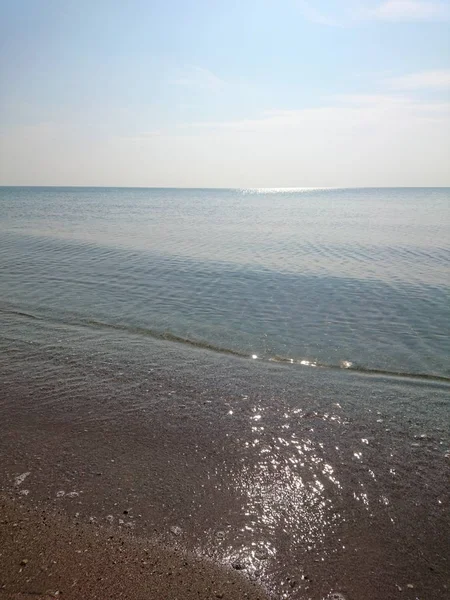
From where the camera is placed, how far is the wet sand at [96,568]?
4.21 metres

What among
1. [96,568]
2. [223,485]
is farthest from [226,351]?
[96,568]

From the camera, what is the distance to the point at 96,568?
14.7ft

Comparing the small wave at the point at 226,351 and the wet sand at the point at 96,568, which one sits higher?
the wet sand at the point at 96,568

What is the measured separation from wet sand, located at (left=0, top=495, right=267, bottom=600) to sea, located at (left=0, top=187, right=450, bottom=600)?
0.24 meters

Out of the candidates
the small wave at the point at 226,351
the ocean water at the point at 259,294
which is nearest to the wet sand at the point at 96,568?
the small wave at the point at 226,351

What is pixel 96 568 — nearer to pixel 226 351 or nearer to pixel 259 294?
pixel 226 351

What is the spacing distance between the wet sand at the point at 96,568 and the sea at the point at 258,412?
24cm

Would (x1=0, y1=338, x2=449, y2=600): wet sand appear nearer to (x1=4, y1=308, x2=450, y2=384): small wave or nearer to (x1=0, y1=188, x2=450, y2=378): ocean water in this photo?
(x1=4, y1=308, x2=450, y2=384): small wave

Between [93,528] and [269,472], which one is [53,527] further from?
[269,472]

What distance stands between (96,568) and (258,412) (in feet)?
13.5

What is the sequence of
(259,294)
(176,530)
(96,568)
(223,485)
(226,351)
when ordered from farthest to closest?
(259,294), (226,351), (223,485), (176,530), (96,568)

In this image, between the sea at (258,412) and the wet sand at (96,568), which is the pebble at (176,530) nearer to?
the sea at (258,412)

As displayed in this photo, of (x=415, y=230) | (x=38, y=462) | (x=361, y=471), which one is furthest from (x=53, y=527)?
(x=415, y=230)

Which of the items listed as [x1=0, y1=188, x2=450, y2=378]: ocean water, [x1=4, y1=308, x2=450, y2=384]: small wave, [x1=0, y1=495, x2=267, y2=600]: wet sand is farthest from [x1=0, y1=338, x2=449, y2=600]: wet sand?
[x1=0, y1=188, x2=450, y2=378]: ocean water
